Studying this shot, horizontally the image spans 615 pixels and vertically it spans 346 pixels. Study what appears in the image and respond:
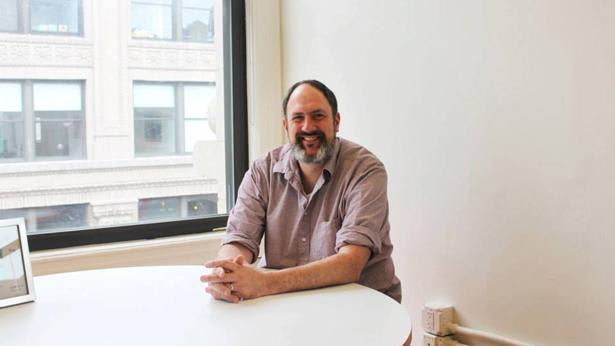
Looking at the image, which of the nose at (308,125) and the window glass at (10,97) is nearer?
the nose at (308,125)

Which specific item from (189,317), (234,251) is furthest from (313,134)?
(189,317)

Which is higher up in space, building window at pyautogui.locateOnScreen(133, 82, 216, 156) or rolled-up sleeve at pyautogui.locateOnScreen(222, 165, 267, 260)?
building window at pyautogui.locateOnScreen(133, 82, 216, 156)

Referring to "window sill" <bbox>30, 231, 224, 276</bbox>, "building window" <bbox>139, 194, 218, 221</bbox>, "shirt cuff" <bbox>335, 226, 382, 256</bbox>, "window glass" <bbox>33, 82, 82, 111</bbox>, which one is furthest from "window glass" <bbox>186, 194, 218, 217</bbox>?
"shirt cuff" <bbox>335, 226, 382, 256</bbox>

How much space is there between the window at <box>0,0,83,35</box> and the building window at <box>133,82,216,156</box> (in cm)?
37

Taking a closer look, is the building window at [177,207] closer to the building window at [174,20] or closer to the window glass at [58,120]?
the window glass at [58,120]

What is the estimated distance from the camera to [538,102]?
1910 mm

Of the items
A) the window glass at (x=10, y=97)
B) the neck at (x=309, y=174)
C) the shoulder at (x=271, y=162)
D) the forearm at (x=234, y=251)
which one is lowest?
the forearm at (x=234, y=251)

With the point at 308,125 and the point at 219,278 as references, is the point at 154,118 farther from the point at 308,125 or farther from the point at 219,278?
the point at 219,278

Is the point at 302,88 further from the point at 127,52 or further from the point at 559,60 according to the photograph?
the point at 127,52

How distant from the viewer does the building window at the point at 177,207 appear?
2.93m

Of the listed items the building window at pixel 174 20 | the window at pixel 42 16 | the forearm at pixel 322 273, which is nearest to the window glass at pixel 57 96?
the window at pixel 42 16

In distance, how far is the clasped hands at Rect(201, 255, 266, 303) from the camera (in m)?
1.60

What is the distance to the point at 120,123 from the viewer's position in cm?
284

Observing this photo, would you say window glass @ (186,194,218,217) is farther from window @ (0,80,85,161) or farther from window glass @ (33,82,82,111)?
window glass @ (33,82,82,111)
